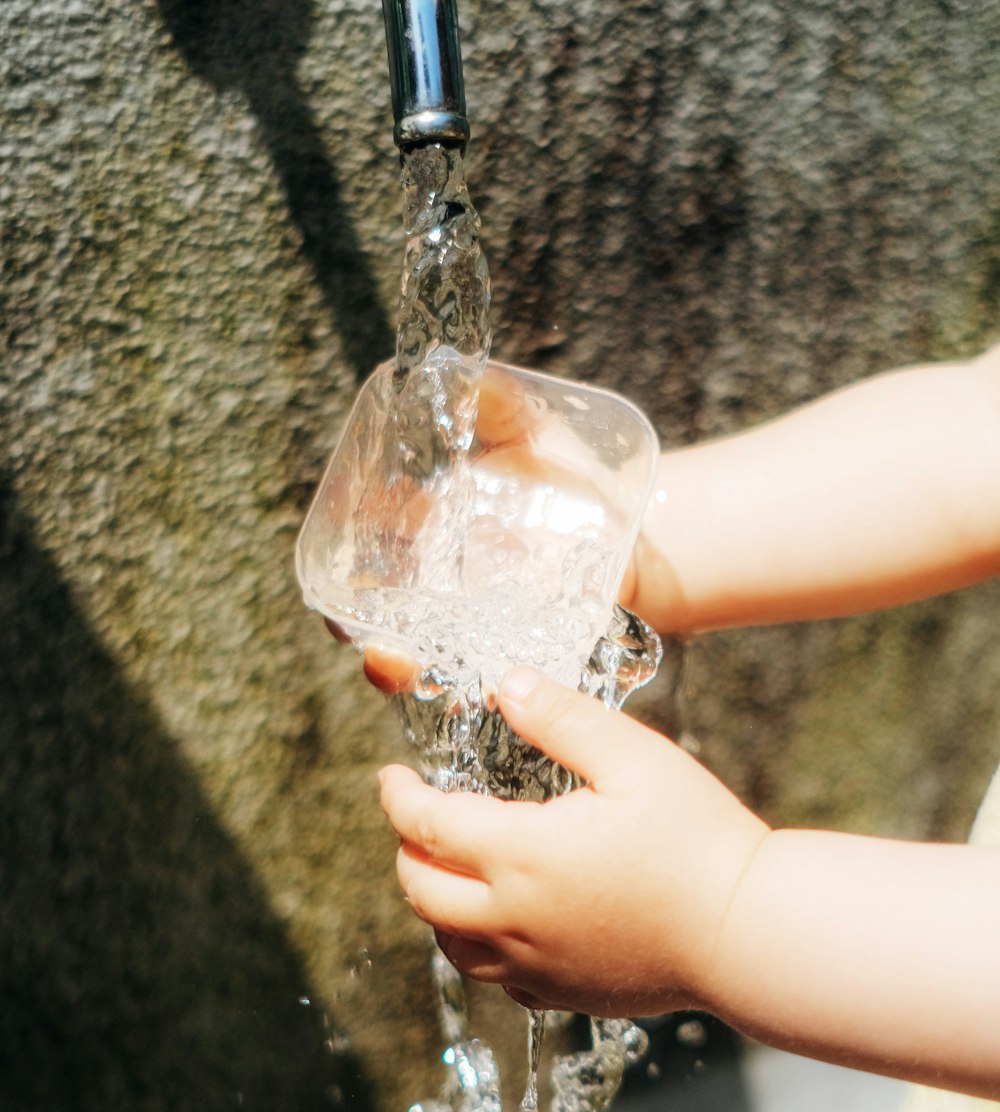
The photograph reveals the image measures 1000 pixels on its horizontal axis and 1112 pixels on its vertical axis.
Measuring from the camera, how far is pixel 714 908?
0.59 metres

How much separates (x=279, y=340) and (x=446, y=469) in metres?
0.15

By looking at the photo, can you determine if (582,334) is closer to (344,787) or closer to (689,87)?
(689,87)

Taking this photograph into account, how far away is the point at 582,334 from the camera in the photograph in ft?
2.67

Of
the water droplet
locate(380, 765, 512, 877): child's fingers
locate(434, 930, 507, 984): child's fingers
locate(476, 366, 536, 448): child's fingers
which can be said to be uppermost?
locate(476, 366, 536, 448): child's fingers

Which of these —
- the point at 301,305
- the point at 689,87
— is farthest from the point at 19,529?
the point at 689,87

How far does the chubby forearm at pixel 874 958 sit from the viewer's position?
1.87ft

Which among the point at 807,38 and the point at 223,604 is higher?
the point at 807,38

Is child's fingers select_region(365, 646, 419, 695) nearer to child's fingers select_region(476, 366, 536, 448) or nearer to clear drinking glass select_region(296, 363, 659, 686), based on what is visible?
clear drinking glass select_region(296, 363, 659, 686)

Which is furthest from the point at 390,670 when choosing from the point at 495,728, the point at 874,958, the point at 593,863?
the point at 874,958

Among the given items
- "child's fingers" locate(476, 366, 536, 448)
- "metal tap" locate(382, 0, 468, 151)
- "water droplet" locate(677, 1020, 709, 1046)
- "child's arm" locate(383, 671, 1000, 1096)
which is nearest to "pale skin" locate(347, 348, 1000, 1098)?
"child's arm" locate(383, 671, 1000, 1096)

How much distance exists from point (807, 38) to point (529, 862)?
2.02ft

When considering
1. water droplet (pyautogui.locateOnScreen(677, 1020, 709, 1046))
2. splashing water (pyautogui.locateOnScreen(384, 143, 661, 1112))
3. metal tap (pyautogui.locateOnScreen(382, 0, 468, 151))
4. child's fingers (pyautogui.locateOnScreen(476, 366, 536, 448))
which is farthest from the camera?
water droplet (pyautogui.locateOnScreen(677, 1020, 709, 1046))

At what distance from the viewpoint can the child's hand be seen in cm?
58

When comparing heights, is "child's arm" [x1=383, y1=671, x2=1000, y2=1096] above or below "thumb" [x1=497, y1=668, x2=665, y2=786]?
below
